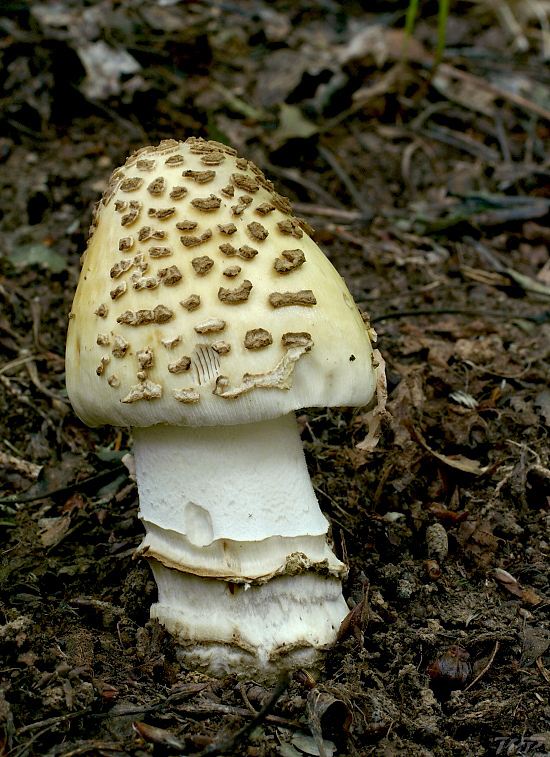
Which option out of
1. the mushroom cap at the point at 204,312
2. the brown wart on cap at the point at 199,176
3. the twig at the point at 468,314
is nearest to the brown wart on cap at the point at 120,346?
the mushroom cap at the point at 204,312

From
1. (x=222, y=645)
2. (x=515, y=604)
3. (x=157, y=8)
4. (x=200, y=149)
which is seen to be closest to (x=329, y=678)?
(x=222, y=645)

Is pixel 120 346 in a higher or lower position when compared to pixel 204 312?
lower

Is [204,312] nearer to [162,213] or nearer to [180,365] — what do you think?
[180,365]

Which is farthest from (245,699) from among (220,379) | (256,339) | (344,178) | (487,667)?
(344,178)

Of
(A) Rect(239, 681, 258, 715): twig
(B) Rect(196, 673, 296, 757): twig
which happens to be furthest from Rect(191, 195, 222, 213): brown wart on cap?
(A) Rect(239, 681, 258, 715): twig

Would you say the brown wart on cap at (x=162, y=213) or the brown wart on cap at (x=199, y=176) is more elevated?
the brown wart on cap at (x=199, y=176)

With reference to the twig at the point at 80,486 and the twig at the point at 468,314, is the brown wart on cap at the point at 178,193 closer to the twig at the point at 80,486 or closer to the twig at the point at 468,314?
the twig at the point at 80,486

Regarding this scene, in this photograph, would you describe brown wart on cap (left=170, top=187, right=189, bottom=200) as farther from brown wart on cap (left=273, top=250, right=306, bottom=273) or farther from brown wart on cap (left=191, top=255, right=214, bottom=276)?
brown wart on cap (left=273, top=250, right=306, bottom=273)

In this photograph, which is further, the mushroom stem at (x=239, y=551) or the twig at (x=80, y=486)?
the twig at (x=80, y=486)
